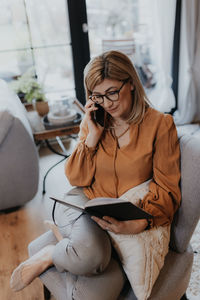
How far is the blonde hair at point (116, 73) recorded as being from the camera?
1.17 m

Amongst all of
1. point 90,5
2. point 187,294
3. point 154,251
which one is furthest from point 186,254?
point 90,5

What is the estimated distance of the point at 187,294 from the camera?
139 cm

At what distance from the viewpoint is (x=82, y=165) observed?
4.39 ft

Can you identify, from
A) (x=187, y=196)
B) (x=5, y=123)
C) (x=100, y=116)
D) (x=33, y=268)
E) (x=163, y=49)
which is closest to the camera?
(x=187, y=196)

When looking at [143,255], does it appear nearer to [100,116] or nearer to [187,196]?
[187,196]

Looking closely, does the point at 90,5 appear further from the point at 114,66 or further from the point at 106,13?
the point at 114,66

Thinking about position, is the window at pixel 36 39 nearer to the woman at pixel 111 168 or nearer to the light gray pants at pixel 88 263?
the woman at pixel 111 168

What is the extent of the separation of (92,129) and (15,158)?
0.73 meters

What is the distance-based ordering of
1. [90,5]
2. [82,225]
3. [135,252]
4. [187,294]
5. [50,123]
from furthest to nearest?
[90,5] < [50,123] < [187,294] < [82,225] < [135,252]

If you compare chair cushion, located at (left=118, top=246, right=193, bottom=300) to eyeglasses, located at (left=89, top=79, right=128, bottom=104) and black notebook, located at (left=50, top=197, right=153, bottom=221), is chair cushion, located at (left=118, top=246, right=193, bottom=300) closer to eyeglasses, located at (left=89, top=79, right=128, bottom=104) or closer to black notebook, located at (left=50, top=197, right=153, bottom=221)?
black notebook, located at (left=50, top=197, right=153, bottom=221)

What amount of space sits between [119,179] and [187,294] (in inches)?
26.3

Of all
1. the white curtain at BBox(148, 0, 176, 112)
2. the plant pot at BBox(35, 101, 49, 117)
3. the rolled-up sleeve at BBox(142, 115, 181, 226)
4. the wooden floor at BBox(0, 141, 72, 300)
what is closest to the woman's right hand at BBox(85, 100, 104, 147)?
the rolled-up sleeve at BBox(142, 115, 181, 226)

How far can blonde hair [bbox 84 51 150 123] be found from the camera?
3.84ft

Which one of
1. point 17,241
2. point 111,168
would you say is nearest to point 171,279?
point 111,168
